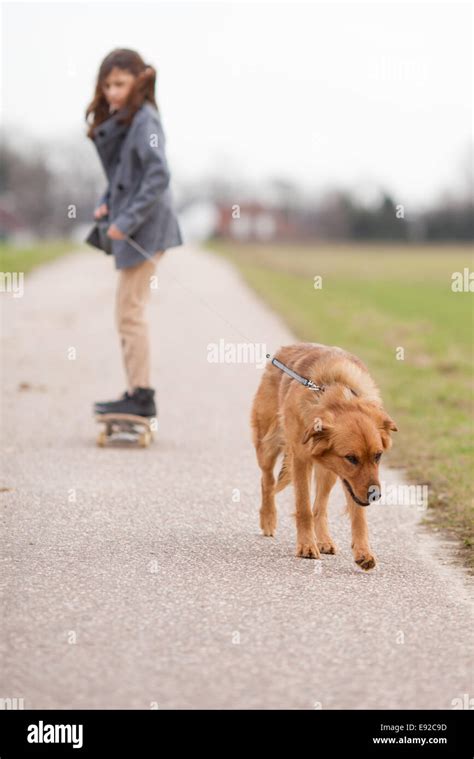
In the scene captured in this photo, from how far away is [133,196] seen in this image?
8.87m

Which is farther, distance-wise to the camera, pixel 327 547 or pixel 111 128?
pixel 111 128

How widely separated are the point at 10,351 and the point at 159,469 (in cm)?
755

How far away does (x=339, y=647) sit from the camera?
4.40m

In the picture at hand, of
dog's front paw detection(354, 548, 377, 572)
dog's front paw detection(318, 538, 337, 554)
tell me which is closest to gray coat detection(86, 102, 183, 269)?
dog's front paw detection(318, 538, 337, 554)

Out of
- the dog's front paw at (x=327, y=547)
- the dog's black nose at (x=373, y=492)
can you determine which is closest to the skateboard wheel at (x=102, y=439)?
the dog's front paw at (x=327, y=547)

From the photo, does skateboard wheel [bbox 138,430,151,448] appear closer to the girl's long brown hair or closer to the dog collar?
the girl's long brown hair

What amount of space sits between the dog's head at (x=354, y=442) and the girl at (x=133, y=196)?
11.8 feet

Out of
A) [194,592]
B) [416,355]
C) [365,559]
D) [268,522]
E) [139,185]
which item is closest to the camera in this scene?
[194,592]

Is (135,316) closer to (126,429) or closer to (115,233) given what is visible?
(115,233)

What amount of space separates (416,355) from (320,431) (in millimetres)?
10785

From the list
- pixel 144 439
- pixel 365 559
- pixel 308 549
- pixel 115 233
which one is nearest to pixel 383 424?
pixel 365 559

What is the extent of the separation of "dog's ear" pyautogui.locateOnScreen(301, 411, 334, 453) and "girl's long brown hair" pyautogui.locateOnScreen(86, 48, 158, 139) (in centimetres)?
413
